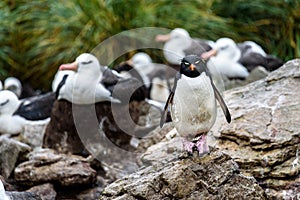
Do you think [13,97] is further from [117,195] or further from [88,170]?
[117,195]

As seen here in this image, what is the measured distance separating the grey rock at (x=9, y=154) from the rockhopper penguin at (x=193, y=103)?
8.78ft

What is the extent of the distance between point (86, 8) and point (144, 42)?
43.2 inches

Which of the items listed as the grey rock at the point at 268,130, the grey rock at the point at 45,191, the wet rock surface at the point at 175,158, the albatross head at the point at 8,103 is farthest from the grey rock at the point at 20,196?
the albatross head at the point at 8,103

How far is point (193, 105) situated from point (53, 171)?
225 centimetres

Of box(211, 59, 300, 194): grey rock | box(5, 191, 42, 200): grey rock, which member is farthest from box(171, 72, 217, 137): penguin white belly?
box(5, 191, 42, 200): grey rock

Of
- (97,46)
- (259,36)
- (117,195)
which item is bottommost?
(259,36)

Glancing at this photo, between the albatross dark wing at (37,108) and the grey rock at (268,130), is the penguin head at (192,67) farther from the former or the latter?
the albatross dark wing at (37,108)

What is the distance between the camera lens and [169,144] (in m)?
6.92

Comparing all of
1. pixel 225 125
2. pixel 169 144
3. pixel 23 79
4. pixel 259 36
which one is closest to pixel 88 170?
pixel 169 144

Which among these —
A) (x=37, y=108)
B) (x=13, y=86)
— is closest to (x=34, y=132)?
(x=37, y=108)

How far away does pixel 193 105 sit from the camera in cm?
531

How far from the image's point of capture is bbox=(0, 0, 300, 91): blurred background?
1136 cm

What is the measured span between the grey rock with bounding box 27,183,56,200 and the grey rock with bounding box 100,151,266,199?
1.61 metres

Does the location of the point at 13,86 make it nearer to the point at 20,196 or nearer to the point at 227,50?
the point at 227,50
